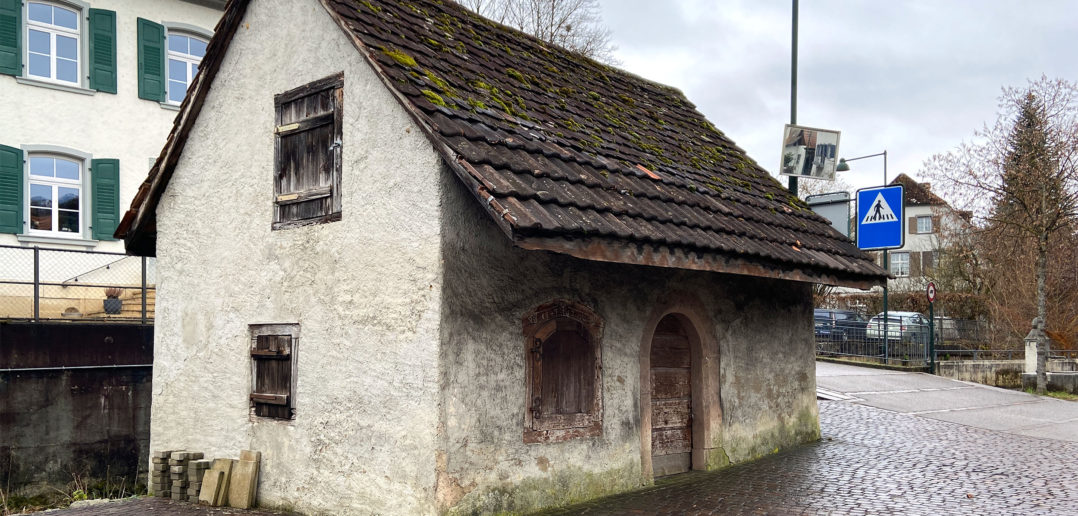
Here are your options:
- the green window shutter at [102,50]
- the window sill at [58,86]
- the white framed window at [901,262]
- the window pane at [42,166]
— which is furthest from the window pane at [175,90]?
the white framed window at [901,262]

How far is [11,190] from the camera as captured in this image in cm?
1714

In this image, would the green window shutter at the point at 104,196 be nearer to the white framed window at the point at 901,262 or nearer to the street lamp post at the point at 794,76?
the street lamp post at the point at 794,76

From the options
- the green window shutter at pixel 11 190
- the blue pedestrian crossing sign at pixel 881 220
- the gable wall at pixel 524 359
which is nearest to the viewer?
the gable wall at pixel 524 359

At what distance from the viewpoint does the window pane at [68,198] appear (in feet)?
58.9

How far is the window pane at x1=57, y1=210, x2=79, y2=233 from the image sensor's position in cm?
1784

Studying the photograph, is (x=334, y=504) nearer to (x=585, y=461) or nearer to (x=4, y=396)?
(x=585, y=461)

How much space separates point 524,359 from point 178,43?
14.9 m

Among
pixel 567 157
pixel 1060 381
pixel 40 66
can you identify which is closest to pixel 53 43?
pixel 40 66

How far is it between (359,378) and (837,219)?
7.83 m

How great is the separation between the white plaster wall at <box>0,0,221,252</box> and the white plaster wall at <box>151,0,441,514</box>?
8.63 meters

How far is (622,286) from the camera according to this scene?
30.6 feet

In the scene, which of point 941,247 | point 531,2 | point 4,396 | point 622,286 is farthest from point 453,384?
point 941,247

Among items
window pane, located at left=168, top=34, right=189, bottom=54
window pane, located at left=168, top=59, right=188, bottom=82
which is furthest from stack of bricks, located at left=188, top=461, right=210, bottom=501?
window pane, located at left=168, top=34, right=189, bottom=54

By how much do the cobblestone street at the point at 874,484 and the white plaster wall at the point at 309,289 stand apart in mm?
1047
